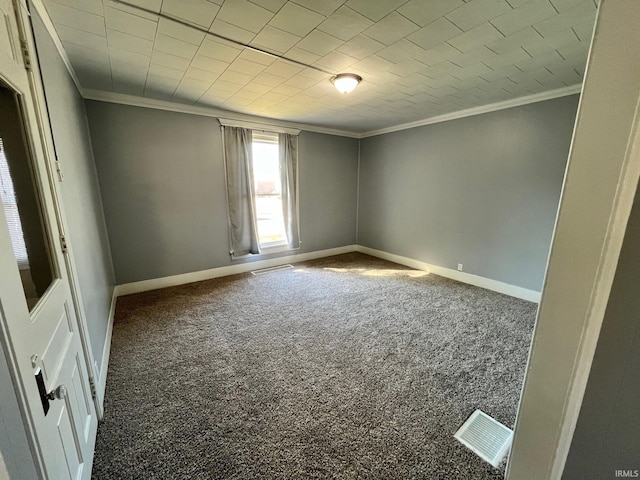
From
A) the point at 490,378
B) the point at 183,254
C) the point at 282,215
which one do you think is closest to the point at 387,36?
the point at 490,378

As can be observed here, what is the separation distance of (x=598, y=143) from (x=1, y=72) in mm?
1867

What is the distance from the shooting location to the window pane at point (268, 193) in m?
4.23

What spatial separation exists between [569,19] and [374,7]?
4.05 feet

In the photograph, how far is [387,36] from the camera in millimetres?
1771

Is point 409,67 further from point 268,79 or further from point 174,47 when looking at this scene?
point 174,47

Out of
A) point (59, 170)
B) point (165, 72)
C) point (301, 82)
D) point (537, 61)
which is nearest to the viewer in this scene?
point (59, 170)

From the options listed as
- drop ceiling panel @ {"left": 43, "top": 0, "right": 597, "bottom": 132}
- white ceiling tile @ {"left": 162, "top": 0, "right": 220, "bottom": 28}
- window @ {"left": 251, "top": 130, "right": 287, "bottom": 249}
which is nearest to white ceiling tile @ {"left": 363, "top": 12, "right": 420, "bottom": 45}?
drop ceiling panel @ {"left": 43, "top": 0, "right": 597, "bottom": 132}

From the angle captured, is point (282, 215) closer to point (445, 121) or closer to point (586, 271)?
point (445, 121)

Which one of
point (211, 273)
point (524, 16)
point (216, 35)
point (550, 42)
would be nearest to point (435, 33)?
point (524, 16)

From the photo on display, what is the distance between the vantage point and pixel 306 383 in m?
1.85

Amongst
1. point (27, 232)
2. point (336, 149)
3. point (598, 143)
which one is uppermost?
point (336, 149)

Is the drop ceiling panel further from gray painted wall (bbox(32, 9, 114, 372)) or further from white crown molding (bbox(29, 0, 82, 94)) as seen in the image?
gray painted wall (bbox(32, 9, 114, 372))

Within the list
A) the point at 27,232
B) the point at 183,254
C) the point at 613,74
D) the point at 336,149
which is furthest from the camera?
the point at 336,149

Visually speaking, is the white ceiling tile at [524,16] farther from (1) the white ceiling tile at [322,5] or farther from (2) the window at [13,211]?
(2) the window at [13,211]
